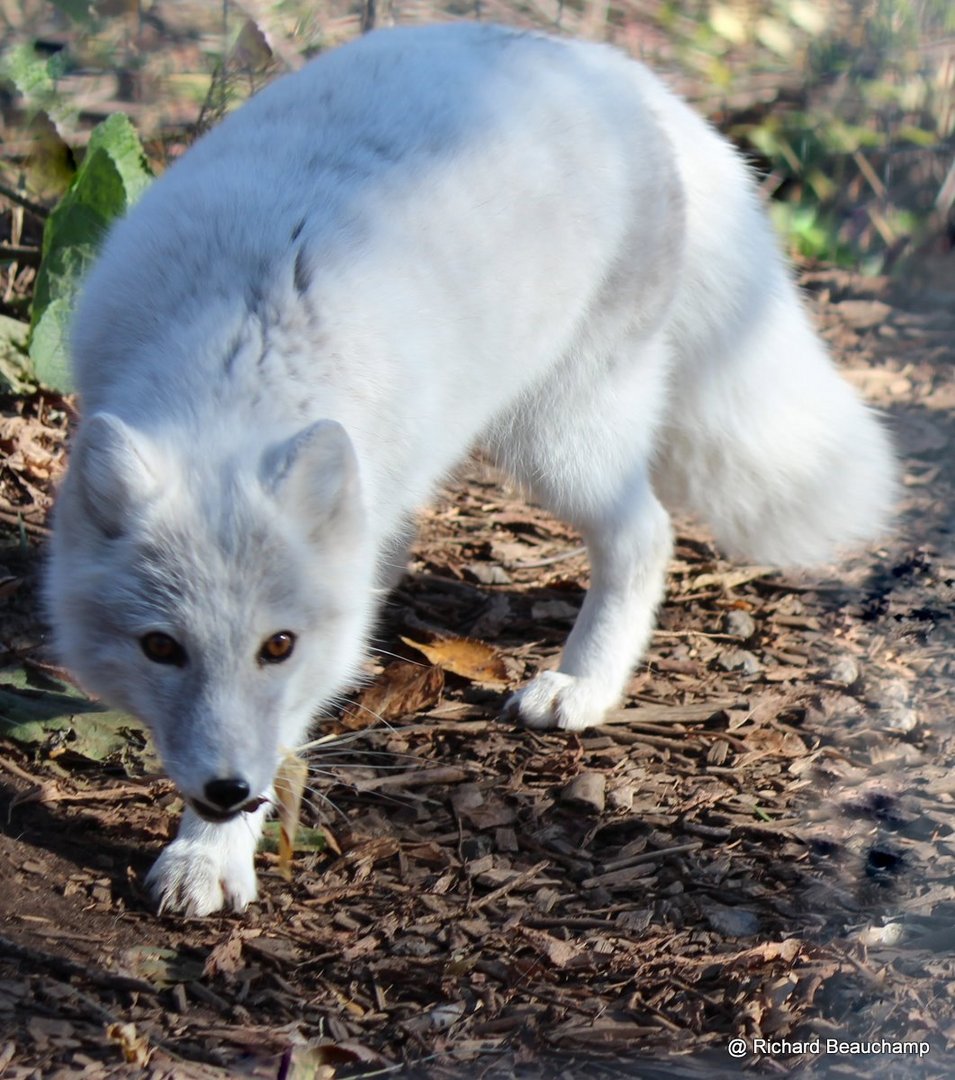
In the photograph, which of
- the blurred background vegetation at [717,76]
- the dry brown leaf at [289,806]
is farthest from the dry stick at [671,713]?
the blurred background vegetation at [717,76]

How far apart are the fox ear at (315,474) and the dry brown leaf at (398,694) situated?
3.68 ft

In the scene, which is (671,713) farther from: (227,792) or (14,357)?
(14,357)

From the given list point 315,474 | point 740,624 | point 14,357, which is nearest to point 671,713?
point 740,624

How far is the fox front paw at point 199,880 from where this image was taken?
2883mm

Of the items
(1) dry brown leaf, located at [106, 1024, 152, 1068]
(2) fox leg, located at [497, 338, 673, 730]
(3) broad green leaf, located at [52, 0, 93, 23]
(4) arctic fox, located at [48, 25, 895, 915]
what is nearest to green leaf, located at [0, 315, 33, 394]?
(3) broad green leaf, located at [52, 0, 93, 23]

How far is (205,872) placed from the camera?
2900mm

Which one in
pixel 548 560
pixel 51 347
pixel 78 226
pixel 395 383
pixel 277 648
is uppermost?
pixel 395 383

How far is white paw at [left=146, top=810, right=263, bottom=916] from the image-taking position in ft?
9.46

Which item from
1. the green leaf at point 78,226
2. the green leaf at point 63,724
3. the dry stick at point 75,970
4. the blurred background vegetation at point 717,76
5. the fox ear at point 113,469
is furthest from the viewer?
the blurred background vegetation at point 717,76

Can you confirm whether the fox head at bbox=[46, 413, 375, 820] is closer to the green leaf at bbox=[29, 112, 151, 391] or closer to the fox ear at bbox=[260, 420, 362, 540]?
the fox ear at bbox=[260, 420, 362, 540]

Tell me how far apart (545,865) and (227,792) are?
993 mm

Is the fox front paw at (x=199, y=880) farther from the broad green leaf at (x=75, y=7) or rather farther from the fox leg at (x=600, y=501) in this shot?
the broad green leaf at (x=75, y=7)

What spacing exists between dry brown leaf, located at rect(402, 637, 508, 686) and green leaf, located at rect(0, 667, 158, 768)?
0.86m

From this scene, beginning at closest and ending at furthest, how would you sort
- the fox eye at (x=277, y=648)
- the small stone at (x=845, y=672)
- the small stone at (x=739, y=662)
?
the fox eye at (x=277, y=648) → the small stone at (x=845, y=672) → the small stone at (x=739, y=662)
